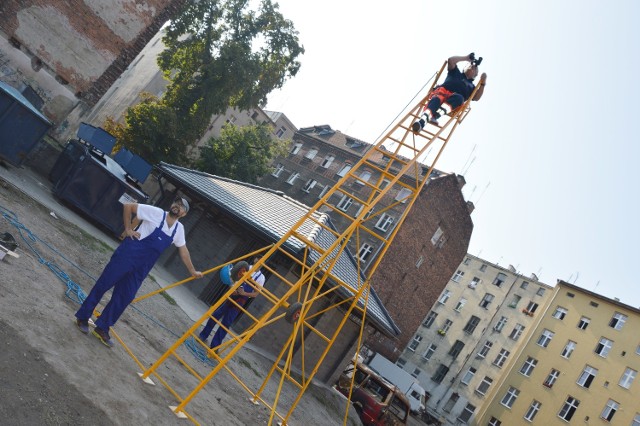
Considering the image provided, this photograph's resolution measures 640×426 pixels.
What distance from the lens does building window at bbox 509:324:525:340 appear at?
44094 mm

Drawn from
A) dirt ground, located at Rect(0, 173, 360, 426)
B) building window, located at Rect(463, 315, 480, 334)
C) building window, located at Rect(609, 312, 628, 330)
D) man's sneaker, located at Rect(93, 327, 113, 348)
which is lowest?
dirt ground, located at Rect(0, 173, 360, 426)

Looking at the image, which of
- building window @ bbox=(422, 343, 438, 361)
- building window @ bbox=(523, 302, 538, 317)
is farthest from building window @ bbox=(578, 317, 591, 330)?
building window @ bbox=(422, 343, 438, 361)

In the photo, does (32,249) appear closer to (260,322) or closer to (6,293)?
(6,293)

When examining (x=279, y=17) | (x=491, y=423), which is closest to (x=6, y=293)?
(x=279, y=17)

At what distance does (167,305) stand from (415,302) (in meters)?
27.3

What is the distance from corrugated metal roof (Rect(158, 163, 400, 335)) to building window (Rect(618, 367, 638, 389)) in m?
26.5

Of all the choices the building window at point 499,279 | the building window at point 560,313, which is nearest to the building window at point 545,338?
the building window at point 560,313

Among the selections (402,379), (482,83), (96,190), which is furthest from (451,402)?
(482,83)

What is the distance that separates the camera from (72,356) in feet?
15.5

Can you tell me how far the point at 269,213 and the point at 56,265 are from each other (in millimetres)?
9398

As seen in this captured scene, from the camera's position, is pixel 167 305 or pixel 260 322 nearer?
pixel 260 322

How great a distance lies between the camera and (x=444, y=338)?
46719mm

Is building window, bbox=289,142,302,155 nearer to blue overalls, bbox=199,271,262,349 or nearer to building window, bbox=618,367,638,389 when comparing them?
building window, bbox=618,367,638,389

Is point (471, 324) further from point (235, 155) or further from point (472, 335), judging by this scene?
point (235, 155)
